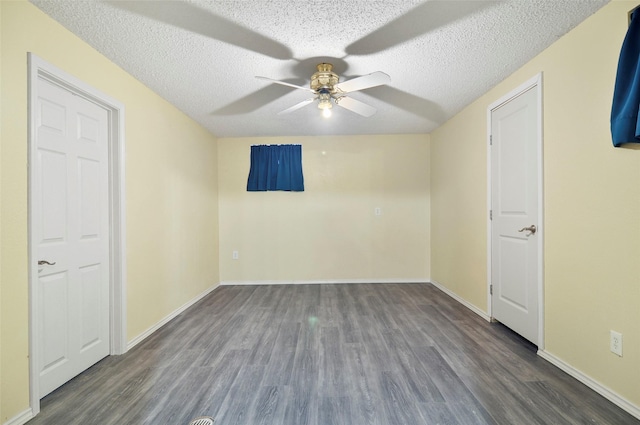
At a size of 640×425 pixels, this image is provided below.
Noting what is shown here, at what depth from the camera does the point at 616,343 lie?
161 cm

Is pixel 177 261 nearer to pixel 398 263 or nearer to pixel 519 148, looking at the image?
pixel 398 263

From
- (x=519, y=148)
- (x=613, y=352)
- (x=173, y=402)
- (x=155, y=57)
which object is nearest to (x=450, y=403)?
(x=613, y=352)

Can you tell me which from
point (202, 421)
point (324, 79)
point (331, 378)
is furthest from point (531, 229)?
point (202, 421)

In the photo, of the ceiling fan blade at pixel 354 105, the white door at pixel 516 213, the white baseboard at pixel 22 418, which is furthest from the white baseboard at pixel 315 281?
the white baseboard at pixel 22 418

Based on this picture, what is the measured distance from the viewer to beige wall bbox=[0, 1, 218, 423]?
145cm

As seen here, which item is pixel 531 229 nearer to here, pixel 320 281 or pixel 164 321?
pixel 320 281

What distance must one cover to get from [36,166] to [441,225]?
423cm

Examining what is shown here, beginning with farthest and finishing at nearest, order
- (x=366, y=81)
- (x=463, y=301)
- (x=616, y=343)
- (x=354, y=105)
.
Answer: (x=463, y=301) → (x=354, y=105) → (x=366, y=81) → (x=616, y=343)

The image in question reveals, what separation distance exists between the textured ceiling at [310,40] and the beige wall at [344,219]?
1.53 metres

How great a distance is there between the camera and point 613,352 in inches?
64.0

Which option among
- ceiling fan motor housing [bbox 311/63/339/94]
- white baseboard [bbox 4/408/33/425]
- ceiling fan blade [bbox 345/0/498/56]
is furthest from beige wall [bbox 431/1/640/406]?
white baseboard [bbox 4/408/33/425]

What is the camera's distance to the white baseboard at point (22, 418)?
1451 mm

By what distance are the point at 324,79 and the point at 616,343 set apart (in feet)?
8.44

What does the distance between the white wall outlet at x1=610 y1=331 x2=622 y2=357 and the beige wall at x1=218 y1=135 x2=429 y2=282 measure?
111 inches
